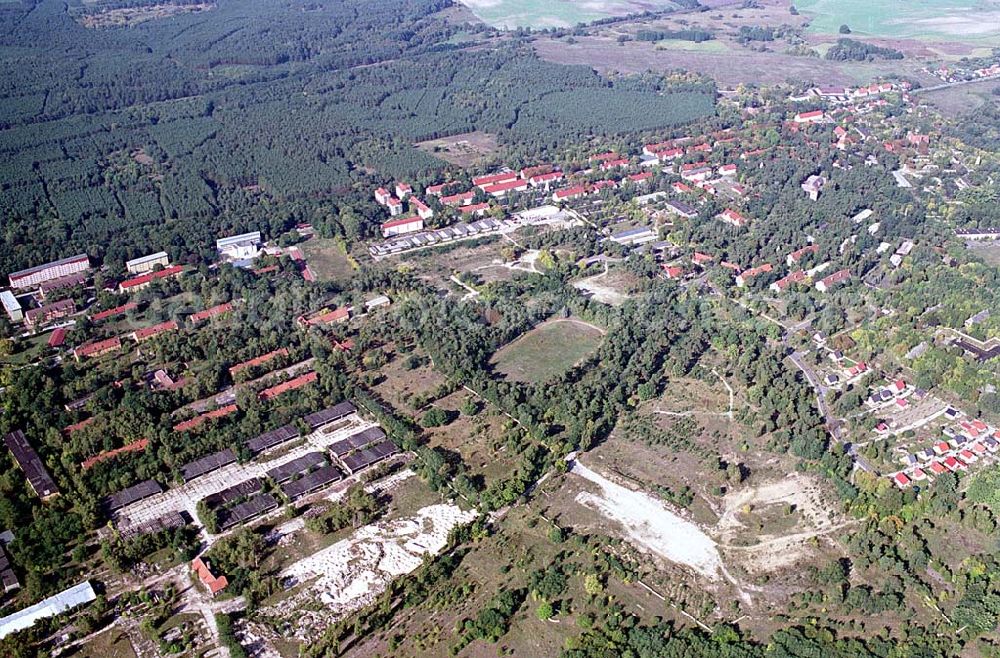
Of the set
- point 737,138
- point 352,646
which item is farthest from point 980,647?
point 737,138

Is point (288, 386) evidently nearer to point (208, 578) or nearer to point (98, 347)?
point (98, 347)

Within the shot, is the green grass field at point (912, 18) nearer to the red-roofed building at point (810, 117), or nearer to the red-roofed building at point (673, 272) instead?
the red-roofed building at point (810, 117)

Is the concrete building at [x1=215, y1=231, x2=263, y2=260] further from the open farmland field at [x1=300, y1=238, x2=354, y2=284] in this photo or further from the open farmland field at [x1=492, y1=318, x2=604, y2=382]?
the open farmland field at [x1=492, y1=318, x2=604, y2=382]

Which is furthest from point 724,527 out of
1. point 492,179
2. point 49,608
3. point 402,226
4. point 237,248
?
point 492,179

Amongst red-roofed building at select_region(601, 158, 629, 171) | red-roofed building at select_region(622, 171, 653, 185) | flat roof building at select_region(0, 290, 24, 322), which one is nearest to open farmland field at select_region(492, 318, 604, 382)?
red-roofed building at select_region(622, 171, 653, 185)

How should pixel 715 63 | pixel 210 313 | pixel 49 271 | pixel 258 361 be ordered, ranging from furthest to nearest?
pixel 715 63 < pixel 49 271 < pixel 210 313 < pixel 258 361

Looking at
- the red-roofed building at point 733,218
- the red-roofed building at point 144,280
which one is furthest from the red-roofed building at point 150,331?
the red-roofed building at point 733,218

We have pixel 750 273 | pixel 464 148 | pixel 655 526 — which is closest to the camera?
pixel 655 526
